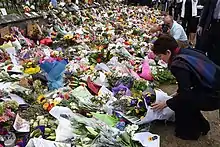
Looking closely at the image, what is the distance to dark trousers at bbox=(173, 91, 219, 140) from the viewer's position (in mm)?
2914

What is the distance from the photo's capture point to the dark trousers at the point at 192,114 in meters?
2.91

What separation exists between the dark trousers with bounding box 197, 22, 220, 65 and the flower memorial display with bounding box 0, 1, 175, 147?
0.68 meters

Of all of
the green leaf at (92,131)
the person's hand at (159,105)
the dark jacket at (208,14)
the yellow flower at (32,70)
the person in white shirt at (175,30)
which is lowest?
the yellow flower at (32,70)

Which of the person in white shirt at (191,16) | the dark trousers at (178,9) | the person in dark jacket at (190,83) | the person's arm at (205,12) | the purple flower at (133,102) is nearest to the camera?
the person in dark jacket at (190,83)

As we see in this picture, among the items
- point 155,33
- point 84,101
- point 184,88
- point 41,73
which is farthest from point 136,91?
point 155,33

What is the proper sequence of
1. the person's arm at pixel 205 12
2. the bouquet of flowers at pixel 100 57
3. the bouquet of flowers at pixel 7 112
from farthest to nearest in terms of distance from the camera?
the bouquet of flowers at pixel 100 57
the person's arm at pixel 205 12
the bouquet of flowers at pixel 7 112

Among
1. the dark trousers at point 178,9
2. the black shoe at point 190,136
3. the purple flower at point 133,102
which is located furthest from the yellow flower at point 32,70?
the dark trousers at point 178,9

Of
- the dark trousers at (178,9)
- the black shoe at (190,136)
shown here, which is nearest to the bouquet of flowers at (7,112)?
the black shoe at (190,136)

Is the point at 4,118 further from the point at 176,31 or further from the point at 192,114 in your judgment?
the point at 176,31

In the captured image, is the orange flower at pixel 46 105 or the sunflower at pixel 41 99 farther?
the sunflower at pixel 41 99

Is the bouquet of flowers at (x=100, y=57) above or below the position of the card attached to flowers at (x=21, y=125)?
below

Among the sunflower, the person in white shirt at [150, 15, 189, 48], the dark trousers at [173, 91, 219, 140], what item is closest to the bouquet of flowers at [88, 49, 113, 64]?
the person in white shirt at [150, 15, 189, 48]

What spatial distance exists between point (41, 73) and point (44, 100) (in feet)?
2.79

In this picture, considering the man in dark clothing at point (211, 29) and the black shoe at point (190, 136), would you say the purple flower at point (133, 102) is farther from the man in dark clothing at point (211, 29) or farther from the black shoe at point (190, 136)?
the man in dark clothing at point (211, 29)
